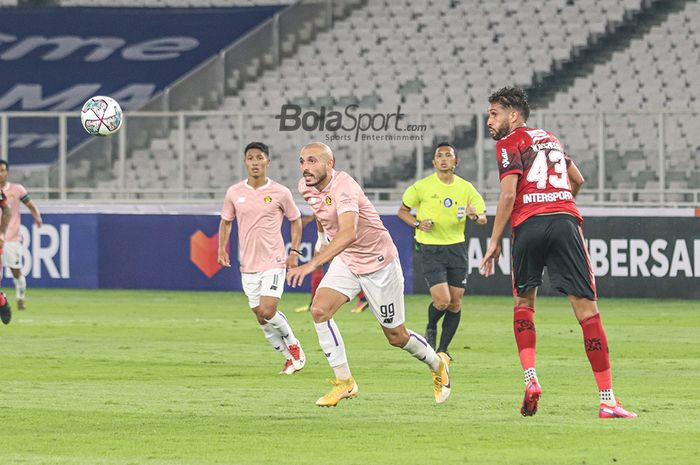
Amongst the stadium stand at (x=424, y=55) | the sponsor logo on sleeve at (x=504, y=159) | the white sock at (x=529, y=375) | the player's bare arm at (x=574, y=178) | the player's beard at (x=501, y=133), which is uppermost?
the stadium stand at (x=424, y=55)

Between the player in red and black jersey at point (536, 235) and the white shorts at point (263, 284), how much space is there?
168 inches

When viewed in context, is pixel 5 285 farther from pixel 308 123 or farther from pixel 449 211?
pixel 449 211

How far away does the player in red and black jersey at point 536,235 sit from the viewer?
9812 mm

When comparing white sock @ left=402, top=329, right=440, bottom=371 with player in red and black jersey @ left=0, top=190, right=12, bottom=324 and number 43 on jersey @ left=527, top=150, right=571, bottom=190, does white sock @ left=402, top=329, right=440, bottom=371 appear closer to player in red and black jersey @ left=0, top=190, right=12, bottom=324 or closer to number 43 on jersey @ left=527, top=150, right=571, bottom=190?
number 43 on jersey @ left=527, top=150, right=571, bottom=190

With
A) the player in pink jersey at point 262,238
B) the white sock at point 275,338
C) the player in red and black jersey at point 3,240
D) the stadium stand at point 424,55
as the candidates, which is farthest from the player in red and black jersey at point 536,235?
the stadium stand at point 424,55

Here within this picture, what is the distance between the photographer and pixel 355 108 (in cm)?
2648

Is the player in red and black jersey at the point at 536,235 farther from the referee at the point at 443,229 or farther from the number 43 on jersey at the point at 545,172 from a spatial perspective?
the referee at the point at 443,229

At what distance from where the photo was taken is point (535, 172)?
32.7 feet

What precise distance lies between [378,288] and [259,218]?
3591 mm

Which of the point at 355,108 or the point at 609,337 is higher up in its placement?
the point at 355,108

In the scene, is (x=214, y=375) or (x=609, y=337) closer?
(x=214, y=375)

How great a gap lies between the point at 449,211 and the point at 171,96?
53.2ft

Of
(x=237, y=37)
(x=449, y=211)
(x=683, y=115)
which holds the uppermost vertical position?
(x=237, y=37)

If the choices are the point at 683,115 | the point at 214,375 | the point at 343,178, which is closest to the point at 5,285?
the point at 683,115
